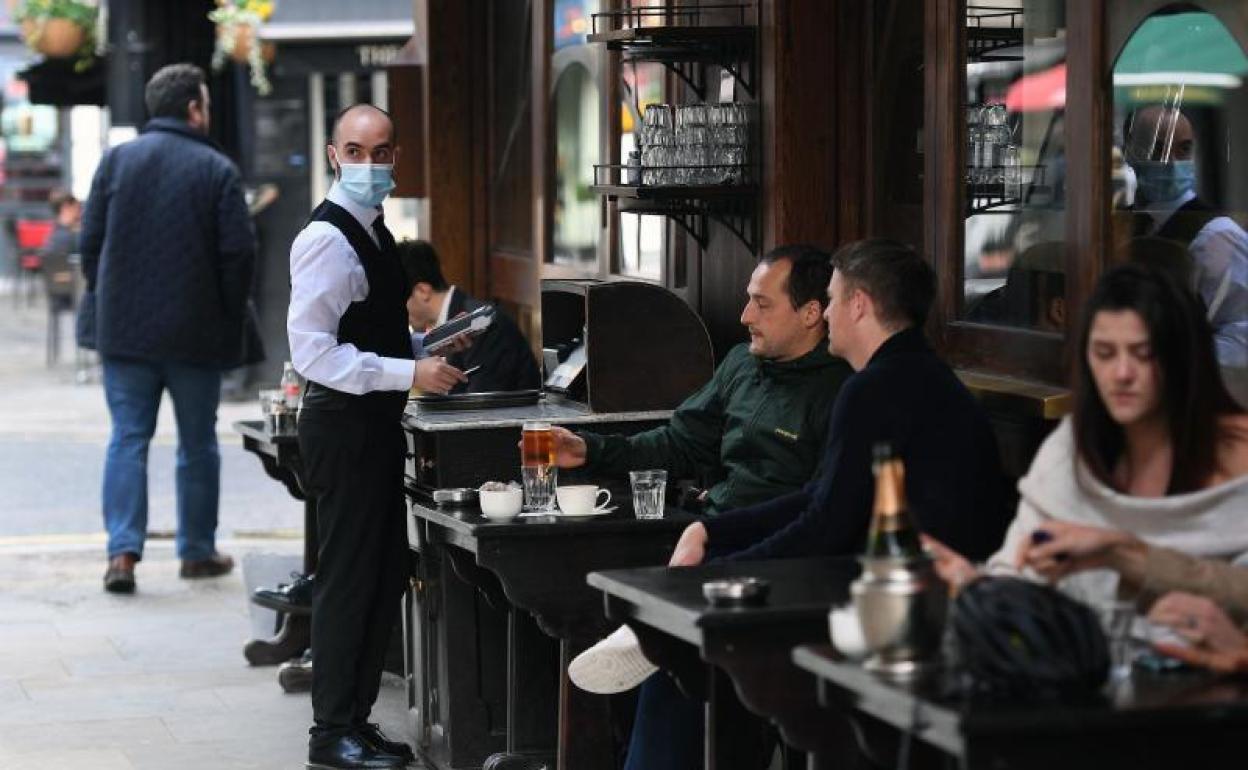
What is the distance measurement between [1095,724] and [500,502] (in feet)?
7.96

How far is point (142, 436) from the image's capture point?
9203 millimetres

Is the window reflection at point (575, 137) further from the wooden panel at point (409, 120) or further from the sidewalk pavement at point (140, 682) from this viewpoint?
the sidewalk pavement at point (140, 682)

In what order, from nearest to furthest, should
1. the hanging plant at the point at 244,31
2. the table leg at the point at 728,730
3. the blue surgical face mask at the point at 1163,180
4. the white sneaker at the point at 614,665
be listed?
1. the table leg at the point at 728,730
2. the blue surgical face mask at the point at 1163,180
3. the white sneaker at the point at 614,665
4. the hanging plant at the point at 244,31

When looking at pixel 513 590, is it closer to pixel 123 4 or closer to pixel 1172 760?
pixel 1172 760

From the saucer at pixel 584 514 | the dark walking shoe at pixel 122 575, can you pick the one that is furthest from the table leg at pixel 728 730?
the dark walking shoe at pixel 122 575

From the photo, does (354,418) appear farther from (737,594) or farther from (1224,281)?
(1224,281)

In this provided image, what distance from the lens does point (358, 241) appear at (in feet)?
19.5

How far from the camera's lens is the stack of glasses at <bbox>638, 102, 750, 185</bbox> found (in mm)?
6273

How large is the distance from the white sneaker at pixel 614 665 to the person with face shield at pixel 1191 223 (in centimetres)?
137

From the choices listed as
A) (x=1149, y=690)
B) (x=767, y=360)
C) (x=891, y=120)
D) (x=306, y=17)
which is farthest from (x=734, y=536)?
(x=306, y=17)

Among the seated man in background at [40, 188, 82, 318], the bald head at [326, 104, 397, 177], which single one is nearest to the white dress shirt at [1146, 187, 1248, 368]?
the bald head at [326, 104, 397, 177]

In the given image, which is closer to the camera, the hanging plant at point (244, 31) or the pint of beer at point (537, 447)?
the pint of beer at point (537, 447)

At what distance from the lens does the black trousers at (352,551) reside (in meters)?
5.92

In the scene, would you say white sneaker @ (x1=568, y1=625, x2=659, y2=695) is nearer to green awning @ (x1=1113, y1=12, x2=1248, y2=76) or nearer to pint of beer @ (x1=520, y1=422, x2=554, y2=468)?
pint of beer @ (x1=520, y1=422, x2=554, y2=468)
